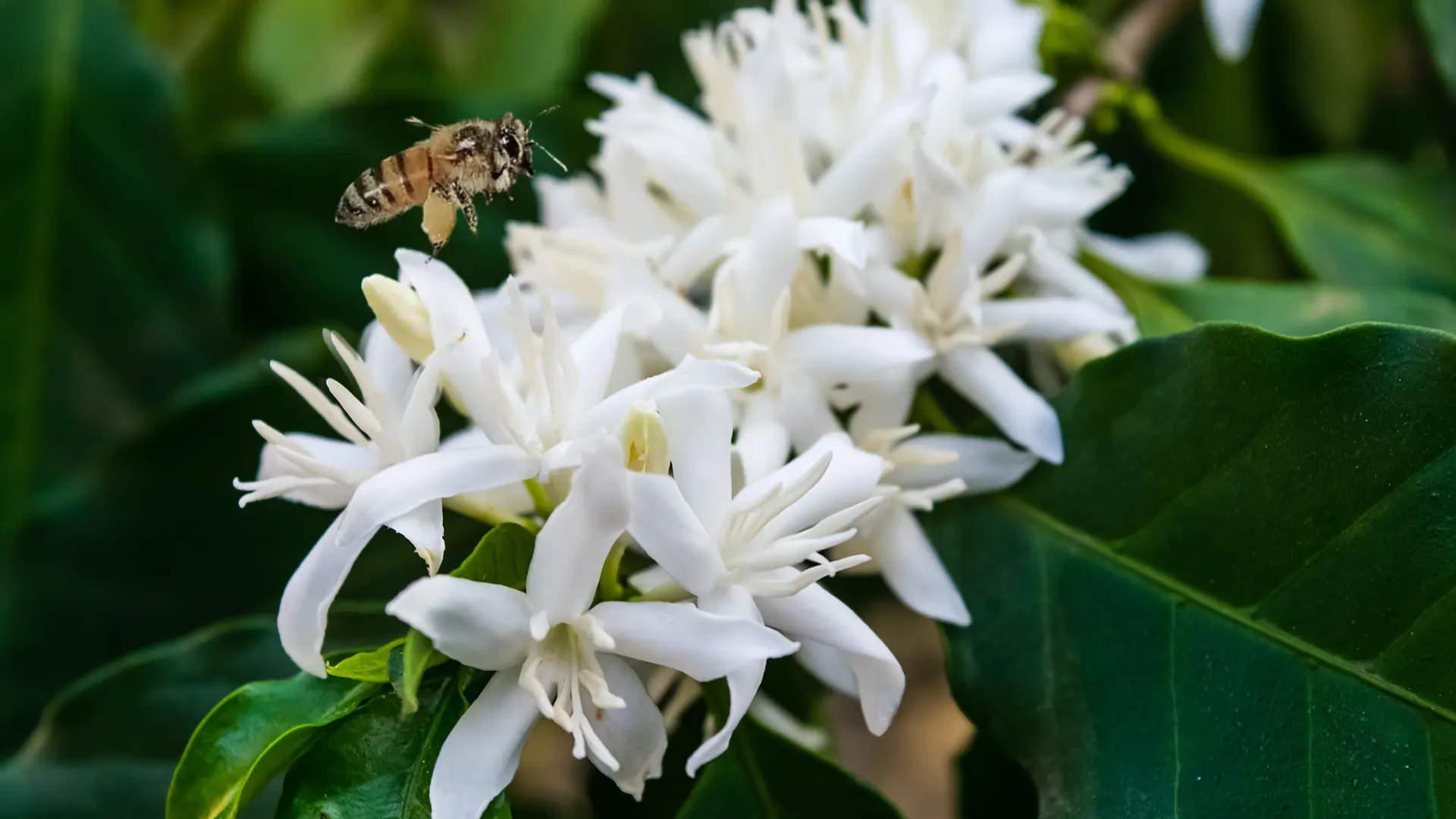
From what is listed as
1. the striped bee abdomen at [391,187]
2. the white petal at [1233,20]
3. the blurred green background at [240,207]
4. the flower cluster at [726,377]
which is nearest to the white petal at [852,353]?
the flower cluster at [726,377]

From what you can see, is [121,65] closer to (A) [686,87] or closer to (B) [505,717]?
(A) [686,87]

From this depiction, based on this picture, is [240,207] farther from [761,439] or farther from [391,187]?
[761,439]

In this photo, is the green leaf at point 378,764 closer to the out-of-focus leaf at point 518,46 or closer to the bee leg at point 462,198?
the bee leg at point 462,198

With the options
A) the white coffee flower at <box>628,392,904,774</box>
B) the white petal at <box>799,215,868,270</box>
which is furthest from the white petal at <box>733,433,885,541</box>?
the white petal at <box>799,215,868,270</box>

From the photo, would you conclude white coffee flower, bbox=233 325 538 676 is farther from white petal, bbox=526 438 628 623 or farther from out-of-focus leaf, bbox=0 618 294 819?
out-of-focus leaf, bbox=0 618 294 819

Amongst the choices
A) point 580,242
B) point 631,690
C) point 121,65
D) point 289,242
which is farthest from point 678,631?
point 121,65

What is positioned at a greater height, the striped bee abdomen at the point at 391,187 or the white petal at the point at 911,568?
the striped bee abdomen at the point at 391,187

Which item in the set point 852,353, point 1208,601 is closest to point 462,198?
point 852,353
